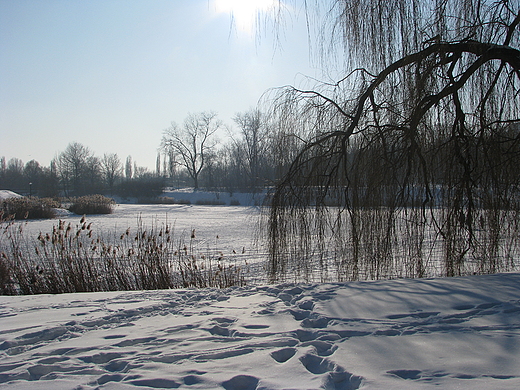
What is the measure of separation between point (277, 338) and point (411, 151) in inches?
109

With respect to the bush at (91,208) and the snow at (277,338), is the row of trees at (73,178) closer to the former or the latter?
the bush at (91,208)

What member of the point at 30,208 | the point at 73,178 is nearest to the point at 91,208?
the point at 30,208

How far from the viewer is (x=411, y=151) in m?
3.97

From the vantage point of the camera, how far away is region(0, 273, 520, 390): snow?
1734mm

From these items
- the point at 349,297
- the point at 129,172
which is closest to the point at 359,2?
the point at 349,297

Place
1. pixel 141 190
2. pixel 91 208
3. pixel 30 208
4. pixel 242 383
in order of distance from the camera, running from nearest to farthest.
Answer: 1. pixel 242 383
2. pixel 30 208
3. pixel 91 208
4. pixel 141 190

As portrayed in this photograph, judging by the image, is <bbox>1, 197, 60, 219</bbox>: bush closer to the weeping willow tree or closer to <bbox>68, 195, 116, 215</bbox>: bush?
<bbox>68, 195, 116, 215</bbox>: bush

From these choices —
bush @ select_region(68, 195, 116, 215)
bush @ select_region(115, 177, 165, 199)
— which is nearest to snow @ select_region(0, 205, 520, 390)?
bush @ select_region(68, 195, 116, 215)

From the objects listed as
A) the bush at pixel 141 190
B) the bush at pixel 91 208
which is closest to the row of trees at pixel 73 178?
the bush at pixel 141 190

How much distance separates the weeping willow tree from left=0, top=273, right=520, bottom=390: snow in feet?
3.85

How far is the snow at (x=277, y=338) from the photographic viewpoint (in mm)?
1734

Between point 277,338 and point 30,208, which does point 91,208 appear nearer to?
point 30,208

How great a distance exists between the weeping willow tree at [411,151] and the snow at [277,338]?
1173 mm

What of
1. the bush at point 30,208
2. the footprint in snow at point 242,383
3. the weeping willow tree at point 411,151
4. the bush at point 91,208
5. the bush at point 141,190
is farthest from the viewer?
the bush at point 141,190
